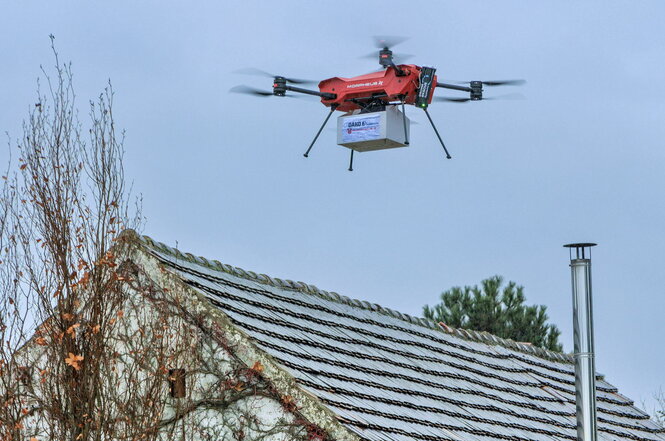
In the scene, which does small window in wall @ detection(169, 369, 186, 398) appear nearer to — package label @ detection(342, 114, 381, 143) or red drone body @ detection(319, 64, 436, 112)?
package label @ detection(342, 114, 381, 143)

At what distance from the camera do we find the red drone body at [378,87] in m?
18.3

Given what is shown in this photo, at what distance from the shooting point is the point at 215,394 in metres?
10.9

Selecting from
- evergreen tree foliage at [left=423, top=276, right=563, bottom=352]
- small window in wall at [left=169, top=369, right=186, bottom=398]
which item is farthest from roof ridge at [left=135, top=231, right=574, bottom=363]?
evergreen tree foliage at [left=423, top=276, right=563, bottom=352]

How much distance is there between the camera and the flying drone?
1755 centimetres

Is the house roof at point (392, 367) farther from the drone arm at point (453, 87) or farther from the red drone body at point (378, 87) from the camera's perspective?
the drone arm at point (453, 87)

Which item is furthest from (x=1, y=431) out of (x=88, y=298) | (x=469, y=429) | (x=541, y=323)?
(x=541, y=323)

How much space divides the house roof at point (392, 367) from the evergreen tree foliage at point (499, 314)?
801 inches

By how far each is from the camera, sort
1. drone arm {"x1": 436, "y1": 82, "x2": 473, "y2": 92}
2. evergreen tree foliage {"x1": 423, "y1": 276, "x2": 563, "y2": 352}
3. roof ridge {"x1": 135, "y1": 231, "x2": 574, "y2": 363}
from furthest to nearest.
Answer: evergreen tree foliage {"x1": 423, "y1": 276, "x2": 563, "y2": 352}
drone arm {"x1": 436, "y1": 82, "x2": 473, "y2": 92}
roof ridge {"x1": 135, "y1": 231, "x2": 574, "y2": 363}

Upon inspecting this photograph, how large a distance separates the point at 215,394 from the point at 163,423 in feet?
2.06

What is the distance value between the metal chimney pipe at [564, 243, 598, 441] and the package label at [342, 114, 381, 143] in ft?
19.4

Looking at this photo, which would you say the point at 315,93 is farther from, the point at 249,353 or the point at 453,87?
the point at 249,353

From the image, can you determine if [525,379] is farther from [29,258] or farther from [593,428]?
[29,258]

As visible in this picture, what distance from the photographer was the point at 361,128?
17594 mm

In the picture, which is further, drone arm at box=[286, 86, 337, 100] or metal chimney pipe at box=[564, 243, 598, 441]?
drone arm at box=[286, 86, 337, 100]
